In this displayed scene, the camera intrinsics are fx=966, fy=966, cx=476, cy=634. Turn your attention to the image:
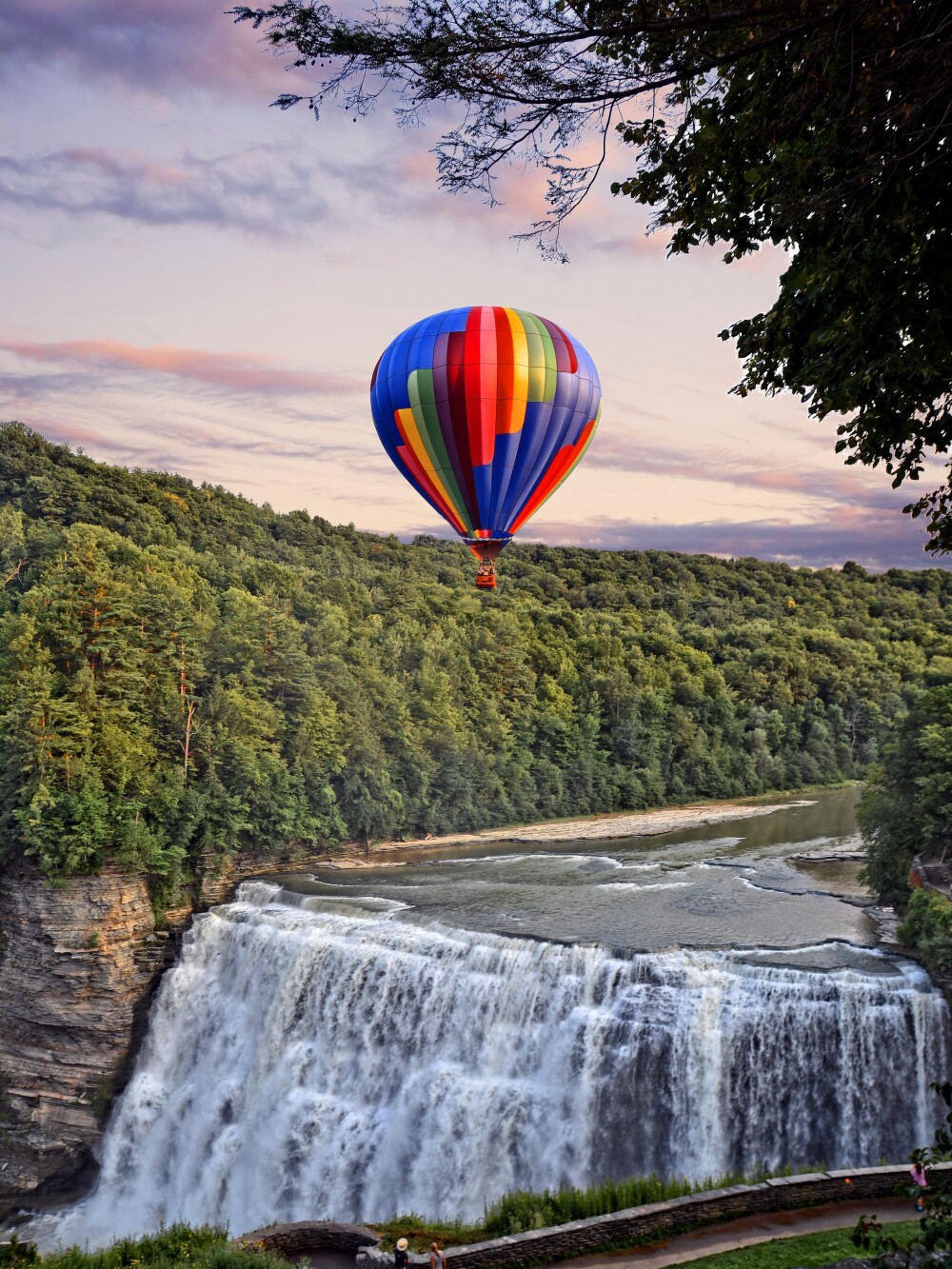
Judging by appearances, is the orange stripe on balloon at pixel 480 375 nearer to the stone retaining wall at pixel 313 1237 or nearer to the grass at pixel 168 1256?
the stone retaining wall at pixel 313 1237

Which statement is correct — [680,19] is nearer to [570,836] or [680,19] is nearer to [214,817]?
[214,817]

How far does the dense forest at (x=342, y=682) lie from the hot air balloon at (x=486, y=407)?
38.1 ft

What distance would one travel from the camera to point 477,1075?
2028cm

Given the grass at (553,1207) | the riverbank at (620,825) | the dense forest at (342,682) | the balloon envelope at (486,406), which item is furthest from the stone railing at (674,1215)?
the riverbank at (620,825)

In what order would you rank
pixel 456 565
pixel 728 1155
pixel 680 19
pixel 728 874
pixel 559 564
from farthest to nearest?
pixel 559 564
pixel 456 565
pixel 728 874
pixel 728 1155
pixel 680 19

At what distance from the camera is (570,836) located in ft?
133

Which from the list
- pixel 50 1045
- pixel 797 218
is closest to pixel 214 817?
pixel 50 1045

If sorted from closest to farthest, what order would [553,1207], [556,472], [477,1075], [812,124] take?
1. [812,124]
2. [553,1207]
3. [477,1075]
4. [556,472]

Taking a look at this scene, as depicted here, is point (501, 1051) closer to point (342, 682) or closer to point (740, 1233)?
point (740, 1233)

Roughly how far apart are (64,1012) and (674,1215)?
18.3 m

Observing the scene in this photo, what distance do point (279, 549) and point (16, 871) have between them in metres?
39.3

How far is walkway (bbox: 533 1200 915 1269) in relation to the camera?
40.0 feet

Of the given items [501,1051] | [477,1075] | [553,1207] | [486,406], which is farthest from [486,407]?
[553,1207]

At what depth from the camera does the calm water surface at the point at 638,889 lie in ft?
77.0
